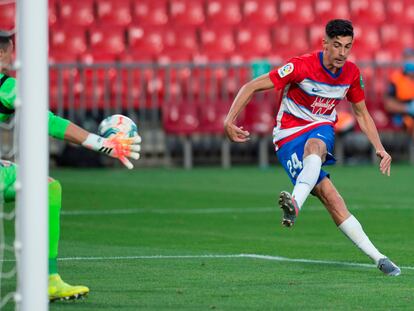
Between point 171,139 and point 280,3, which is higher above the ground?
point 280,3

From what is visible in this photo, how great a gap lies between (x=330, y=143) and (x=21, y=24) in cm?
394

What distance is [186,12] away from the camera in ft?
76.8

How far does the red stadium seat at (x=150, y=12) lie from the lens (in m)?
23.1

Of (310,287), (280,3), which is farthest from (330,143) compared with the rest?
(280,3)

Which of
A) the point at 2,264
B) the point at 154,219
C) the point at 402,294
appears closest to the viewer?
the point at 402,294

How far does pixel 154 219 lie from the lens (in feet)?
43.5

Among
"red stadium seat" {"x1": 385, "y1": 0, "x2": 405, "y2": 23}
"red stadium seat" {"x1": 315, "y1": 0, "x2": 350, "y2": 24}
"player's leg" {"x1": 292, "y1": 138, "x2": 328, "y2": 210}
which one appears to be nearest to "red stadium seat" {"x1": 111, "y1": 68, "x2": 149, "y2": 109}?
"red stadium seat" {"x1": 315, "y1": 0, "x2": 350, "y2": 24}

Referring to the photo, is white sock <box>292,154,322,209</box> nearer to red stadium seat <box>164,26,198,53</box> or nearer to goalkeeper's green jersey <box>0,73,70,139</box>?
goalkeeper's green jersey <box>0,73,70,139</box>

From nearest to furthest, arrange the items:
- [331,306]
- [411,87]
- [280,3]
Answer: [331,306] → [411,87] → [280,3]

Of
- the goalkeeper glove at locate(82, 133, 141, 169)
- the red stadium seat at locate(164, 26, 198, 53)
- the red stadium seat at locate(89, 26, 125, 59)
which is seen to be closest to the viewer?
the goalkeeper glove at locate(82, 133, 141, 169)

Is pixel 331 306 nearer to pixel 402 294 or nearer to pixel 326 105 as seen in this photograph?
pixel 402 294

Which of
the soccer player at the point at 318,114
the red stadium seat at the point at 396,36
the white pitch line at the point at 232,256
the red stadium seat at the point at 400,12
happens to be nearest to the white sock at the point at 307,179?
the soccer player at the point at 318,114

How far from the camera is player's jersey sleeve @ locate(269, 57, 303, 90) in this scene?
29.6ft

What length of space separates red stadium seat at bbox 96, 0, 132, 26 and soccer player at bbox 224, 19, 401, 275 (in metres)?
13.8
